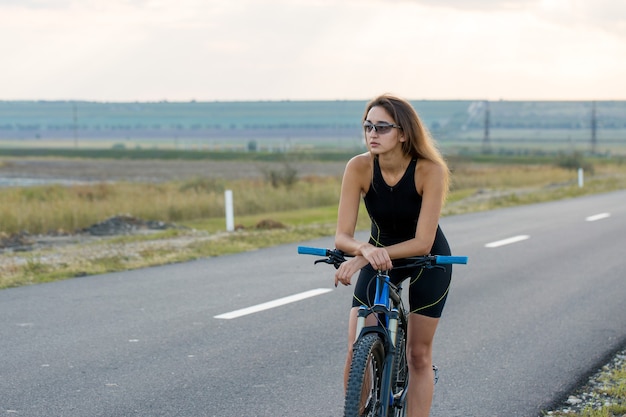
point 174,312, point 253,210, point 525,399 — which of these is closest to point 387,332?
point 525,399

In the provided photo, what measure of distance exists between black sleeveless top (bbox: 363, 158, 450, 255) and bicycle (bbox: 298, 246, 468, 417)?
0.21m

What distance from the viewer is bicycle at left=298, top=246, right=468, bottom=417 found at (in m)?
4.17

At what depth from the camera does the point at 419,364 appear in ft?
16.3

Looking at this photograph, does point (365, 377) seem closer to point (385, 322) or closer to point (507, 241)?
point (385, 322)

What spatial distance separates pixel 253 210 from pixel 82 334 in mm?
19513

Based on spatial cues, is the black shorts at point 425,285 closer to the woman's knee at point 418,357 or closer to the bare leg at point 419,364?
the bare leg at point 419,364

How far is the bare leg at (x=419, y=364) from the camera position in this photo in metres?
4.89

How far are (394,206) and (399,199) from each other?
0.13ft

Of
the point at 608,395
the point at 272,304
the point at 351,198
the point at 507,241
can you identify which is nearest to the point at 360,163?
the point at 351,198

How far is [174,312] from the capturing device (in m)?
9.60

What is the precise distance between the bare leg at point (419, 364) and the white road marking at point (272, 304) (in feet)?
14.8

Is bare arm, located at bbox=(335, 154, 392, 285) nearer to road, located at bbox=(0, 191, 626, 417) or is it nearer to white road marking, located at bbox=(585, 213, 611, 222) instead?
road, located at bbox=(0, 191, 626, 417)

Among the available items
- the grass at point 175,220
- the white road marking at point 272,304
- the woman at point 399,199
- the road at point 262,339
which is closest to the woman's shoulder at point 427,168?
the woman at point 399,199

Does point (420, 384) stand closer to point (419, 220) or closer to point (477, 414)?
point (419, 220)
